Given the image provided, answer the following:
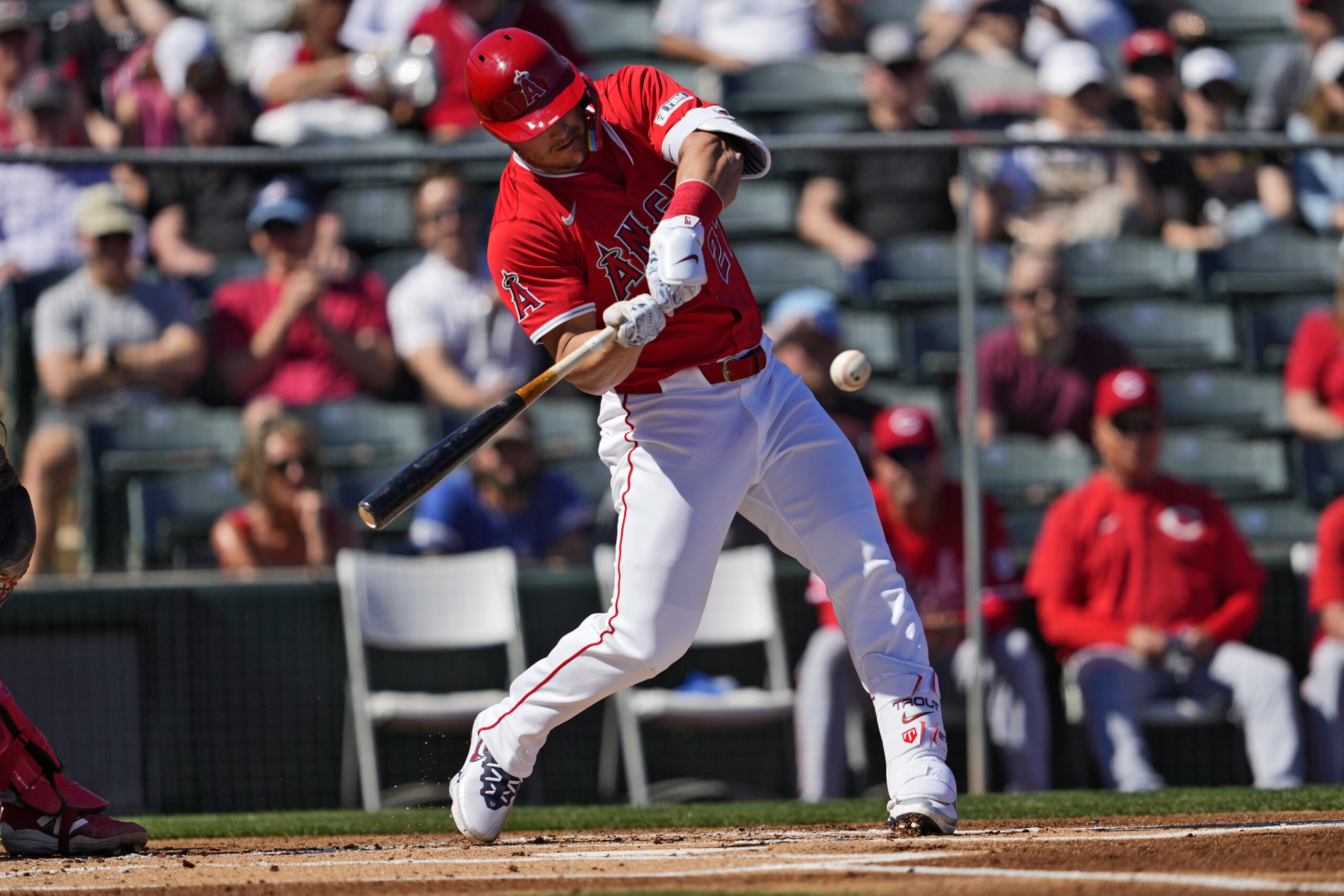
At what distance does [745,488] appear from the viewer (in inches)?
157

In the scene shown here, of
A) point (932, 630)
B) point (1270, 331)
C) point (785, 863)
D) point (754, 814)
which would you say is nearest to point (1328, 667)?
point (932, 630)

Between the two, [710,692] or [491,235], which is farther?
[710,692]

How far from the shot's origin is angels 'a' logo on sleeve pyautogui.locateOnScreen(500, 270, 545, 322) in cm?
394

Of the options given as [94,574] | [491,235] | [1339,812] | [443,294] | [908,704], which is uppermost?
[443,294]

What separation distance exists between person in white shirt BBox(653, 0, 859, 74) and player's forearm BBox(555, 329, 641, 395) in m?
5.99

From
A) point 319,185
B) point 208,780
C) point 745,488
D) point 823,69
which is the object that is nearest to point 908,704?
point 745,488

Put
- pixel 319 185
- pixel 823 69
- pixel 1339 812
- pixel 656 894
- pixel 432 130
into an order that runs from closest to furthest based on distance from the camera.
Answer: pixel 656 894, pixel 1339 812, pixel 319 185, pixel 432 130, pixel 823 69

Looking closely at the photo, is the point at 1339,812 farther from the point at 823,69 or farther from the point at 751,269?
the point at 823,69

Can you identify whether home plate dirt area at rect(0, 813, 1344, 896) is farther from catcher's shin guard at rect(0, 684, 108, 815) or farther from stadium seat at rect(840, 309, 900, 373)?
stadium seat at rect(840, 309, 900, 373)

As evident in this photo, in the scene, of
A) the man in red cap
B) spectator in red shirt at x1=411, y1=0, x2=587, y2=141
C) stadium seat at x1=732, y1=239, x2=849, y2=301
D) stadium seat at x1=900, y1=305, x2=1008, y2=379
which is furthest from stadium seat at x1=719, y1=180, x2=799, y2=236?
the man in red cap

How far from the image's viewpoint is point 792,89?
9109mm

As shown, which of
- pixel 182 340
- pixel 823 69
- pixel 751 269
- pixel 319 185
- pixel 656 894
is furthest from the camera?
pixel 823 69

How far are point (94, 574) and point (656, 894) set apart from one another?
4153mm

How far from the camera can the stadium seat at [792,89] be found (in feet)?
29.5
